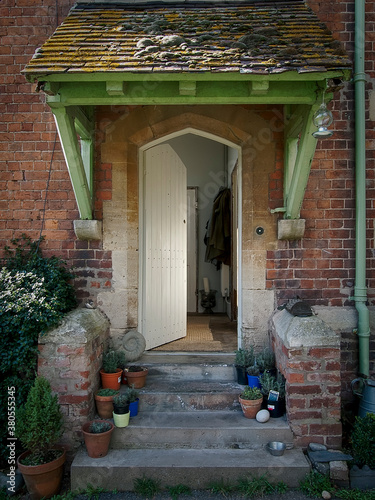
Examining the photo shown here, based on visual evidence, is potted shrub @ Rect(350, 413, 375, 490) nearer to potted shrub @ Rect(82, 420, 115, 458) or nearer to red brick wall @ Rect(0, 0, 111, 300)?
potted shrub @ Rect(82, 420, 115, 458)

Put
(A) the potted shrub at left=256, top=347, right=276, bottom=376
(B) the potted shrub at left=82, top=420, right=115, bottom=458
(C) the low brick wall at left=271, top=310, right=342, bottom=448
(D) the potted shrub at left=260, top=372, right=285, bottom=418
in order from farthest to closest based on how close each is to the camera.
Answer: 1. (A) the potted shrub at left=256, top=347, right=276, bottom=376
2. (D) the potted shrub at left=260, top=372, right=285, bottom=418
3. (C) the low brick wall at left=271, top=310, right=342, bottom=448
4. (B) the potted shrub at left=82, top=420, right=115, bottom=458

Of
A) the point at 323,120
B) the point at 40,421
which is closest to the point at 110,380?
the point at 40,421

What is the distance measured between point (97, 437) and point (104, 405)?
1.31 ft

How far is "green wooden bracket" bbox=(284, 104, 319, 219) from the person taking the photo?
344 centimetres

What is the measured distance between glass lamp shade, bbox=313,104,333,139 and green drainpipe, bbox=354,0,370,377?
45.0 inches

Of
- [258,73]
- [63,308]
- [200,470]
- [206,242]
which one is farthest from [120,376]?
[206,242]

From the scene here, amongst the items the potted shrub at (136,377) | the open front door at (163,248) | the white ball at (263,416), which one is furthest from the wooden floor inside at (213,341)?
the white ball at (263,416)

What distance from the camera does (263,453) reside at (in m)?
3.30

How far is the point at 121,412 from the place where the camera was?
11.4ft

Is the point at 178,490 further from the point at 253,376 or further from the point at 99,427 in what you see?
the point at 253,376

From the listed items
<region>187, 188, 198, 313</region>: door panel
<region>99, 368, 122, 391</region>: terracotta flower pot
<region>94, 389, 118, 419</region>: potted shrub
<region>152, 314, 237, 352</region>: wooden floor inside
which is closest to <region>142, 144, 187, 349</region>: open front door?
<region>152, 314, 237, 352</region>: wooden floor inside

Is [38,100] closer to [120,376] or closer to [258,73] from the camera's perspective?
[258,73]

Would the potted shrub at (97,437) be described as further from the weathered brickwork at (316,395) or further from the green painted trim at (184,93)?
the green painted trim at (184,93)

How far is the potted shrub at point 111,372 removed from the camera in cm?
383
